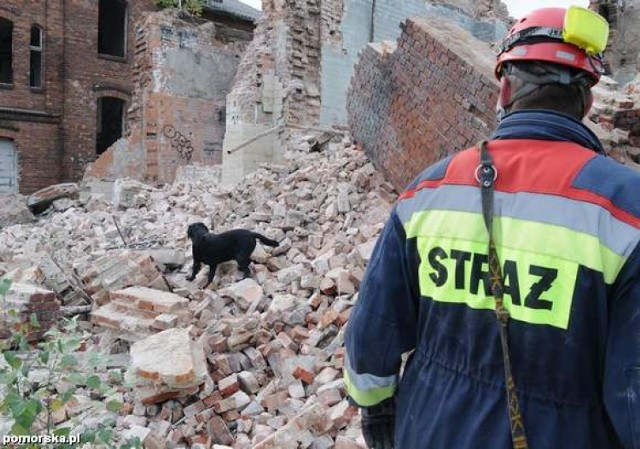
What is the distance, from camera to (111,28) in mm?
22438

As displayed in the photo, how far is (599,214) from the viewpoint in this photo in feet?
4.41

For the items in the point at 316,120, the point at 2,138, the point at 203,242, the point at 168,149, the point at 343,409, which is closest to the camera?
the point at 343,409

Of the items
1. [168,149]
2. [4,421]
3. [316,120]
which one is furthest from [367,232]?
[168,149]

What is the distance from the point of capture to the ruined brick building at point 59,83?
62.2 feet

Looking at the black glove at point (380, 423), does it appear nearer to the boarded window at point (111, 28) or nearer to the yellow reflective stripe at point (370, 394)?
the yellow reflective stripe at point (370, 394)

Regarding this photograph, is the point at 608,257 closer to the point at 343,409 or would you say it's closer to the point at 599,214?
the point at 599,214

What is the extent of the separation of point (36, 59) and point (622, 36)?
19136 millimetres

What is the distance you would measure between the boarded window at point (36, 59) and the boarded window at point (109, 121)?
2.37 metres

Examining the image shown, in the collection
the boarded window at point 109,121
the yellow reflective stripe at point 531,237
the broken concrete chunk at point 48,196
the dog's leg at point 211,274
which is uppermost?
the boarded window at point 109,121

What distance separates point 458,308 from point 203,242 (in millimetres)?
5463

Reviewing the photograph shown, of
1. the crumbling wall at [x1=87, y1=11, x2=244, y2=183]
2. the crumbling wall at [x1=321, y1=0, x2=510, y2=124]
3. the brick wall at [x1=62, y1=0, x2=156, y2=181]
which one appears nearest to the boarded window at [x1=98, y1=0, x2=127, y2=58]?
the brick wall at [x1=62, y1=0, x2=156, y2=181]

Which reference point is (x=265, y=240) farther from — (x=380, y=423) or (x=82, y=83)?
(x=82, y=83)

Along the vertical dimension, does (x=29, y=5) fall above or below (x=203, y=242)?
above

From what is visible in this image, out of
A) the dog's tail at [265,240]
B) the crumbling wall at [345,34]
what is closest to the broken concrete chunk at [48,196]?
the crumbling wall at [345,34]
